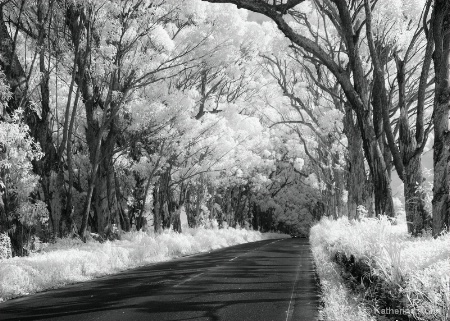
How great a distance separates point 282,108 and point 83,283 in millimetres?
23362

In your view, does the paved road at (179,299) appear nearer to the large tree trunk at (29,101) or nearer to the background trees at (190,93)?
the background trees at (190,93)

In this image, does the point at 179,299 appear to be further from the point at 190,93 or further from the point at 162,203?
the point at 162,203

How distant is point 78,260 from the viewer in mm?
13812

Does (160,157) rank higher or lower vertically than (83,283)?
higher

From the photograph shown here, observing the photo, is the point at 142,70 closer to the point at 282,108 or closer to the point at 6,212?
the point at 6,212

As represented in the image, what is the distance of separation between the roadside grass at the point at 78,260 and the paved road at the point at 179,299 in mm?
603

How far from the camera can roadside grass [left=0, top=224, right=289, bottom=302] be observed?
1068cm

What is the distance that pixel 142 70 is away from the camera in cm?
1861

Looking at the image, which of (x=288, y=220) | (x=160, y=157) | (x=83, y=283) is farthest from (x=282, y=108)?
(x=288, y=220)

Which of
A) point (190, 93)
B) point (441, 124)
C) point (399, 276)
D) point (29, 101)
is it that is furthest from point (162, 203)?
point (399, 276)

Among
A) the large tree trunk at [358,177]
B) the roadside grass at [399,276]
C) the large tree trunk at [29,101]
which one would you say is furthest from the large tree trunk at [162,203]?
the roadside grass at [399,276]

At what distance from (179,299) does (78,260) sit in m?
5.93

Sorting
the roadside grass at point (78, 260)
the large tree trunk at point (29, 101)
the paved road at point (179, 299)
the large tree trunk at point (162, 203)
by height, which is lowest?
the paved road at point (179, 299)

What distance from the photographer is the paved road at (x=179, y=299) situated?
7559mm
